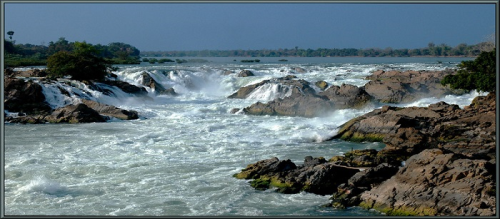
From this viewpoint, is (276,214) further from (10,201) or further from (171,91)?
(171,91)

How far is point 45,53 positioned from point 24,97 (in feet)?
201

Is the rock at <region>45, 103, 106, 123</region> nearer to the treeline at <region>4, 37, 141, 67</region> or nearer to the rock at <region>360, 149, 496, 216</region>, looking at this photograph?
the rock at <region>360, 149, 496, 216</region>

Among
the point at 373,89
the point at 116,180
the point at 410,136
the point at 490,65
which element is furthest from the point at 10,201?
the point at 373,89

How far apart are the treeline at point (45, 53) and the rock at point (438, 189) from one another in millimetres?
46826

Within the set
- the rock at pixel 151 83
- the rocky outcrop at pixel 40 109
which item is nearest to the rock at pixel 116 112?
the rocky outcrop at pixel 40 109

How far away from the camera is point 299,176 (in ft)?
40.0

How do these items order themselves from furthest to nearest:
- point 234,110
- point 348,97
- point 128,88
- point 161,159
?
1. point 128,88
2. point 234,110
3. point 348,97
4. point 161,159

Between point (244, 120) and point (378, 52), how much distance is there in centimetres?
11761

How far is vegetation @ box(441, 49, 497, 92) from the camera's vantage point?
77.4 ft

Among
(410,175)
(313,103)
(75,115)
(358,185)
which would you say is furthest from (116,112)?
(410,175)

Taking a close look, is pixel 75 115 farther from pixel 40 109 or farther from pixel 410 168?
pixel 410 168

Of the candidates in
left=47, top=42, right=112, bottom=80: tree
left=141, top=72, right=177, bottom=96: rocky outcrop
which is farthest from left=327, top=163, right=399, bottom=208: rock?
left=141, top=72, right=177, bottom=96: rocky outcrop

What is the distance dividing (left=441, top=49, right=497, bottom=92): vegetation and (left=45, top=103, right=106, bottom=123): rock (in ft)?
53.7

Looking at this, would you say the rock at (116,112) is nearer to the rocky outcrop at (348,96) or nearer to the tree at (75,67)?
the rocky outcrop at (348,96)
